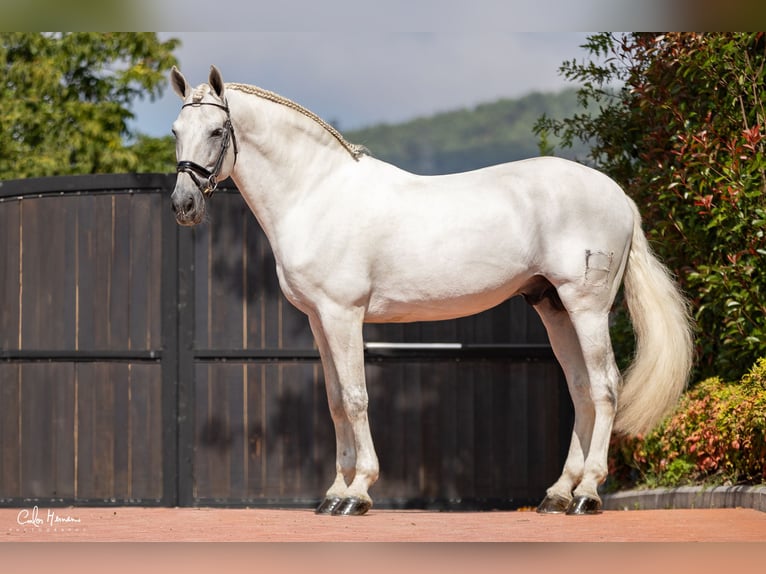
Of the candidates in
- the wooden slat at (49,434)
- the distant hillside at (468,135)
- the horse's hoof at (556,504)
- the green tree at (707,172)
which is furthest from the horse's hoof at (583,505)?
the distant hillside at (468,135)

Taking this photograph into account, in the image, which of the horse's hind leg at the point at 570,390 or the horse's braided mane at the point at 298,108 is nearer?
the horse's braided mane at the point at 298,108

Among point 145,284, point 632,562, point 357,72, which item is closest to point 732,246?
point 632,562

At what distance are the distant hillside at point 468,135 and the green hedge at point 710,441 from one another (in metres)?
52.6

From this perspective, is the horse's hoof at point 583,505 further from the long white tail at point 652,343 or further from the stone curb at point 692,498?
the stone curb at point 692,498

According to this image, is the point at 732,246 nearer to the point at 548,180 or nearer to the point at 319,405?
the point at 548,180

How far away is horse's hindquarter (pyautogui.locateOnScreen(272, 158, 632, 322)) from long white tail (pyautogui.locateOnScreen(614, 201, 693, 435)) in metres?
0.28

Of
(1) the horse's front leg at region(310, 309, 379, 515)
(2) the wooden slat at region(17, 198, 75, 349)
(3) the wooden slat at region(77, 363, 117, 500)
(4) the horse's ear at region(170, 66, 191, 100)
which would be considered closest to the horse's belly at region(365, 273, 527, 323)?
(1) the horse's front leg at region(310, 309, 379, 515)

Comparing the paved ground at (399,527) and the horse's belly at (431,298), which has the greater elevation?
the horse's belly at (431,298)

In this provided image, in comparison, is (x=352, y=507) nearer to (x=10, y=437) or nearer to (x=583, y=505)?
(x=583, y=505)

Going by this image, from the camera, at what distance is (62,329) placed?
27.4ft

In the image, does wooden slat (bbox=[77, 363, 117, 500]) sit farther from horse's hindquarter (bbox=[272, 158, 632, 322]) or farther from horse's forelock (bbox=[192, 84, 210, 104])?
horse's forelock (bbox=[192, 84, 210, 104])

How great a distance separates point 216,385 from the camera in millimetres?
8242

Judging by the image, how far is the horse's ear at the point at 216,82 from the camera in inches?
230

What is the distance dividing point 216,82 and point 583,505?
3102 millimetres
